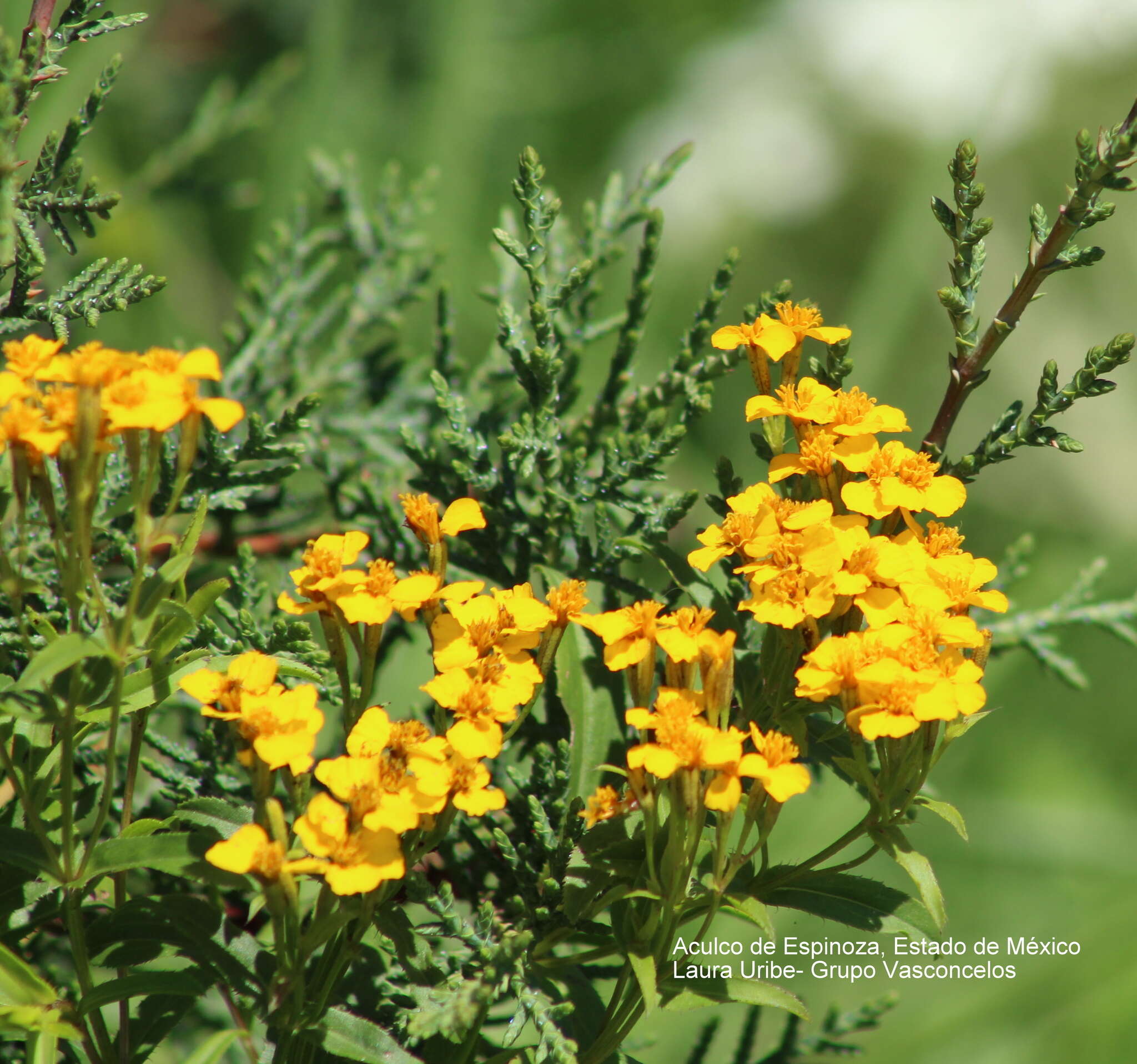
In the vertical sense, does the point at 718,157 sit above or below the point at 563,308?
above

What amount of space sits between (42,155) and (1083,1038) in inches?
47.1

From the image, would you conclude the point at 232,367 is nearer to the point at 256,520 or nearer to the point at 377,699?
the point at 256,520

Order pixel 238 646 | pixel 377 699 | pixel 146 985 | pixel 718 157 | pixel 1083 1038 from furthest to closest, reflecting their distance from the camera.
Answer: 1. pixel 718 157
2. pixel 1083 1038
3. pixel 377 699
4. pixel 238 646
5. pixel 146 985

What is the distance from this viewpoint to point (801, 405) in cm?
41

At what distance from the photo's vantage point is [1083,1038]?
43.4 inches

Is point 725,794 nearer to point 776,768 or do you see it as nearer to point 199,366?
point 776,768

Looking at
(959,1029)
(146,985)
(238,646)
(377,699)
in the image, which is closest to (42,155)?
(238,646)

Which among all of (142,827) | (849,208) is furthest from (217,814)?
(849,208)

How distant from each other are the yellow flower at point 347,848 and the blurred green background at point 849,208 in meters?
0.81

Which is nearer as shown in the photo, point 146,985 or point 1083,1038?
point 146,985

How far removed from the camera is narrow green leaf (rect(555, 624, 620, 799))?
0.47m

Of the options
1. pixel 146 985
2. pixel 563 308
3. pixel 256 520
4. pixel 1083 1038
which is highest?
pixel 563 308

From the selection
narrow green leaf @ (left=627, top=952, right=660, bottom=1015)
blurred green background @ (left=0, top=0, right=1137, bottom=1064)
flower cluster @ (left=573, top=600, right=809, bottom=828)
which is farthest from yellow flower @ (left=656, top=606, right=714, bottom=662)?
blurred green background @ (left=0, top=0, right=1137, bottom=1064)

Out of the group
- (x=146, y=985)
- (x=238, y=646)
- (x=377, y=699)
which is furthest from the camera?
(x=377, y=699)
